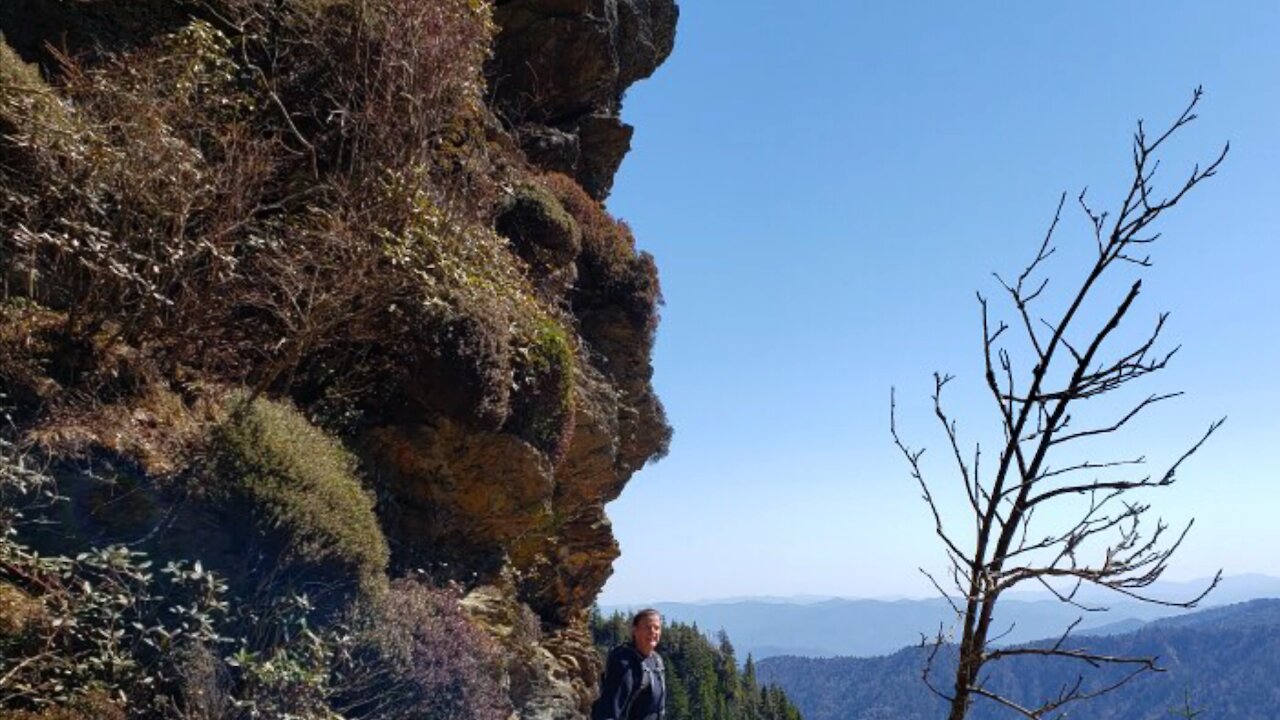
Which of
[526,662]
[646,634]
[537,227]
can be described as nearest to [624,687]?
[646,634]

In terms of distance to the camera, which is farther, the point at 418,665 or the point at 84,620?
the point at 418,665

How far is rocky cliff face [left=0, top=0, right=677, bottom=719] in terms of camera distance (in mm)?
6383

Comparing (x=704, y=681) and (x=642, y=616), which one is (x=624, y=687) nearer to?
(x=642, y=616)

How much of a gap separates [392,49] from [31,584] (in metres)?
6.87

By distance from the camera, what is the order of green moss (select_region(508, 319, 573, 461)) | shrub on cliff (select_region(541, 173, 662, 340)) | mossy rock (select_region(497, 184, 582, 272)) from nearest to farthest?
green moss (select_region(508, 319, 573, 461)), mossy rock (select_region(497, 184, 582, 272)), shrub on cliff (select_region(541, 173, 662, 340))

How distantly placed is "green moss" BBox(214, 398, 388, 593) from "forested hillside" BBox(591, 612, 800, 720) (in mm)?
78888

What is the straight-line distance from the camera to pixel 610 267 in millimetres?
14781

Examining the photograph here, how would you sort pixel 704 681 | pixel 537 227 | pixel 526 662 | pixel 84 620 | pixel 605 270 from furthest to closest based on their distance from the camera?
1. pixel 704 681
2. pixel 605 270
3. pixel 537 227
4. pixel 526 662
5. pixel 84 620

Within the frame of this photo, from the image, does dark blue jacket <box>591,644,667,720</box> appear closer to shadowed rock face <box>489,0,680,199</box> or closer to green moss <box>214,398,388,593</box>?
green moss <box>214,398,388,593</box>

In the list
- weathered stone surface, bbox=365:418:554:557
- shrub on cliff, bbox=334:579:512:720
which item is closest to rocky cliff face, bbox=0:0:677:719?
weathered stone surface, bbox=365:418:554:557

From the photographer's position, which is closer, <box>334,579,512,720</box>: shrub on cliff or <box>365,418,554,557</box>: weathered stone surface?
<box>334,579,512,720</box>: shrub on cliff

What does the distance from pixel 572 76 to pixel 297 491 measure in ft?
35.5

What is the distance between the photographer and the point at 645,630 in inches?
248

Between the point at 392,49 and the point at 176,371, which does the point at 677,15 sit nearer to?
the point at 392,49
